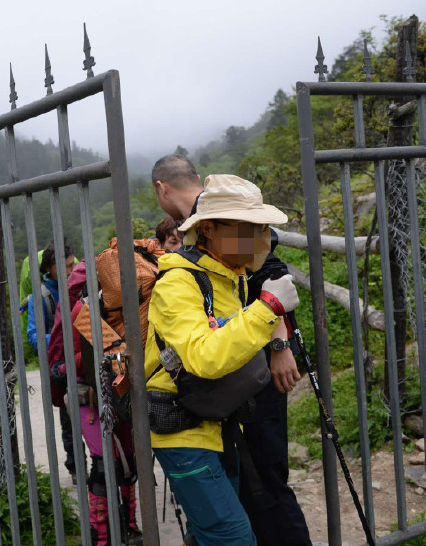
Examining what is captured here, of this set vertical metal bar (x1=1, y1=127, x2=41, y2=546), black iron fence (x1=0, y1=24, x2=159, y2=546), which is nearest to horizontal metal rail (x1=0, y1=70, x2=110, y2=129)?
black iron fence (x1=0, y1=24, x2=159, y2=546)

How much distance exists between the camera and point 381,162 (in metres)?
2.88

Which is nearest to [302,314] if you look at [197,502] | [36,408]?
[36,408]

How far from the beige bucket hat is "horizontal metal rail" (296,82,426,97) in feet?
1.82

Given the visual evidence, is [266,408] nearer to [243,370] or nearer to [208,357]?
[243,370]

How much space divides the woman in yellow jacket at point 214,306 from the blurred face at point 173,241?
0.98 m

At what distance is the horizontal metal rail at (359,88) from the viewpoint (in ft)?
8.82

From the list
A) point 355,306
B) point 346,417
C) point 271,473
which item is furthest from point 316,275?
point 346,417

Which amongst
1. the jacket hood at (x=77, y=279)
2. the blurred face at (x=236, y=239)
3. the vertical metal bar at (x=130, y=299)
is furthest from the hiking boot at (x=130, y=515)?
the blurred face at (x=236, y=239)

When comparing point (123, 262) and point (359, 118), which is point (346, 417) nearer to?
point (359, 118)

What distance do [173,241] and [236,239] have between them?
1.19m

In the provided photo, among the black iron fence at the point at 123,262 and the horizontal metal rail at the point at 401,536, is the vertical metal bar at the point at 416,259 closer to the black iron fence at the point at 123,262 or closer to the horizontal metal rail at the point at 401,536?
the black iron fence at the point at 123,262

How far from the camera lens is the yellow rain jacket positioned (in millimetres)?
2162

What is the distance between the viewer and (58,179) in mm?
2428

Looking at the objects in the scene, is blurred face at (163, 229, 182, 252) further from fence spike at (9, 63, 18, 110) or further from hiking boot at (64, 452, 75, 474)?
hiking boot at (64, 452, 75, 474)
